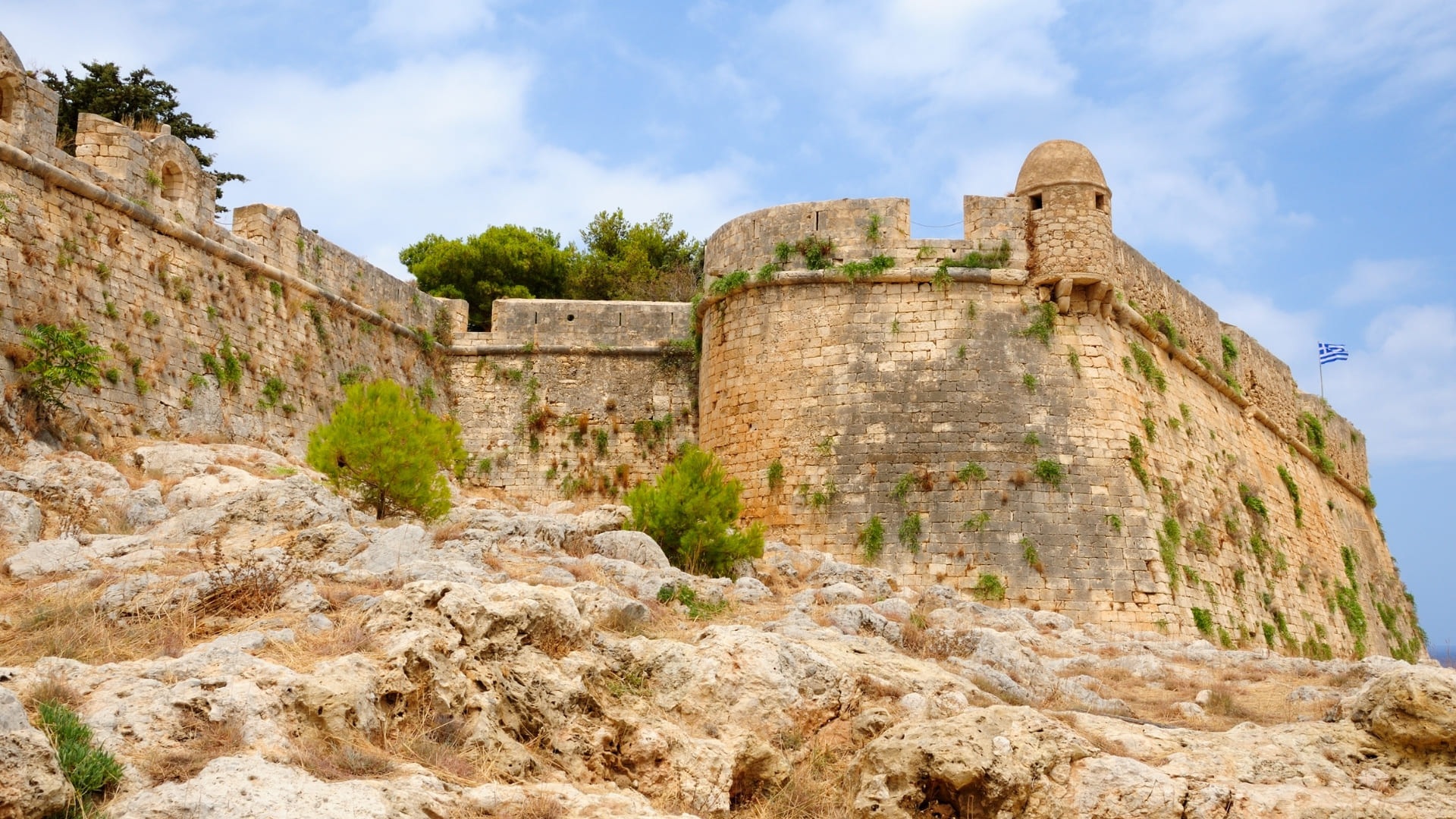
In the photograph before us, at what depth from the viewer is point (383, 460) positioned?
10.8 metres

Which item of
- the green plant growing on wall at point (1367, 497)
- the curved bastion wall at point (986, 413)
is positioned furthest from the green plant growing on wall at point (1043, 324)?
the green plant growing on wall at point (1367, 497)

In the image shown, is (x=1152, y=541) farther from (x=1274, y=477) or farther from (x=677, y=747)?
(x=677, y=747)

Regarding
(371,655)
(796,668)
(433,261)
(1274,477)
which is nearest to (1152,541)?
(1274,477)

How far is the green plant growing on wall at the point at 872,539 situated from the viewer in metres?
14.1

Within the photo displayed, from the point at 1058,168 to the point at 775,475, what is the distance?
4706 millimetres

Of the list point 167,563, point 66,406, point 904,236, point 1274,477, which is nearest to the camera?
point 167,563

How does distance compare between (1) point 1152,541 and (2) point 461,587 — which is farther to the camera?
(1) point 1152,541

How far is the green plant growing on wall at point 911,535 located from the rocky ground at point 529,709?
17.2 feet

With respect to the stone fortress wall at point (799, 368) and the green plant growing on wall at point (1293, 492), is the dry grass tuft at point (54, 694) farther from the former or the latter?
the green plant growing on wall at point (1293, 492)

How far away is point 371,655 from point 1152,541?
33.9 ft

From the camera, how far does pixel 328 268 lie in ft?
52.9

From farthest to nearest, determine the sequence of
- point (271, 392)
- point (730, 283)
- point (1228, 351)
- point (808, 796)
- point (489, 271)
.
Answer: point (489, 271)
point (1228, 351)
point (730, 283)
point (271, 392)
point (808, 796)

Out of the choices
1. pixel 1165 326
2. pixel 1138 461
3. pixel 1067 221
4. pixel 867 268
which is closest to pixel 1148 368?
pixel 1165 326

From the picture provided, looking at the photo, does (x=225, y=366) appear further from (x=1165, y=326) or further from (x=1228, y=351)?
(x=1228, y=351)
